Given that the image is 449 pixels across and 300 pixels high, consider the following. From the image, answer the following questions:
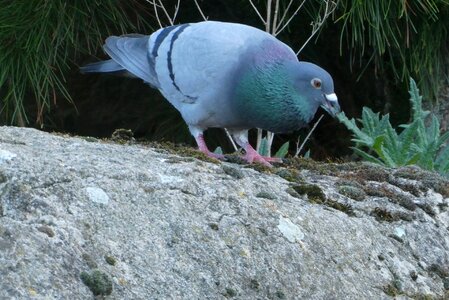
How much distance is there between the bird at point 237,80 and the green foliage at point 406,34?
138cm

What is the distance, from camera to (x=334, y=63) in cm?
A: 592

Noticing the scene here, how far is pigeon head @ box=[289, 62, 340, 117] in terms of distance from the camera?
129 inches

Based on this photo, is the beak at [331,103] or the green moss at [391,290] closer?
the green moss at [391,290]

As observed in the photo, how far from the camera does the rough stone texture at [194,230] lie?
7.01 ft

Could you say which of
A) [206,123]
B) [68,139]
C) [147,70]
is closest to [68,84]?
[147,70]

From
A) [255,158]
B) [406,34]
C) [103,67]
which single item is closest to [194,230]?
[255,158]

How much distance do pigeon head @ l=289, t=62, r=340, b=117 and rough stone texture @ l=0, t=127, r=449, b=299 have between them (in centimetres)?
38

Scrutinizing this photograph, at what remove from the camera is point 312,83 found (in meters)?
3.28

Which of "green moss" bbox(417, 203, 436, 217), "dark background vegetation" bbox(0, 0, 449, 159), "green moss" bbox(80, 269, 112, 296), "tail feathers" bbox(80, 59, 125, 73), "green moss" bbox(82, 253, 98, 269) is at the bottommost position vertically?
"dark background vegetation" bbox(0, 0, 449, 159)

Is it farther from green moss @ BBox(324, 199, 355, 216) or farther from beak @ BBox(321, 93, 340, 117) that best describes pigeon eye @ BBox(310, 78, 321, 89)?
green moss @ BBox(324, 199, 355, 216)

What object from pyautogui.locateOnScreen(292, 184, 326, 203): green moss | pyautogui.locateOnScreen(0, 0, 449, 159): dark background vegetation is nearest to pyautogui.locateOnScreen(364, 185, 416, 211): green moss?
pyautogui.locateOnScreen(292, 184, 326, 203): green moss

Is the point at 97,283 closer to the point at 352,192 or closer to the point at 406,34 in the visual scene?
the point at 352,192

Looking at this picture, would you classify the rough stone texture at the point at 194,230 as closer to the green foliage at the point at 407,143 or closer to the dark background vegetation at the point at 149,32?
the green foliage at the point at 407,143

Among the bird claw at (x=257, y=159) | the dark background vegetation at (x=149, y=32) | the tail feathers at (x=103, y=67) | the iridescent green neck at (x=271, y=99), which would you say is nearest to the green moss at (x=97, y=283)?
the bird claw at (x=257, y=159)
